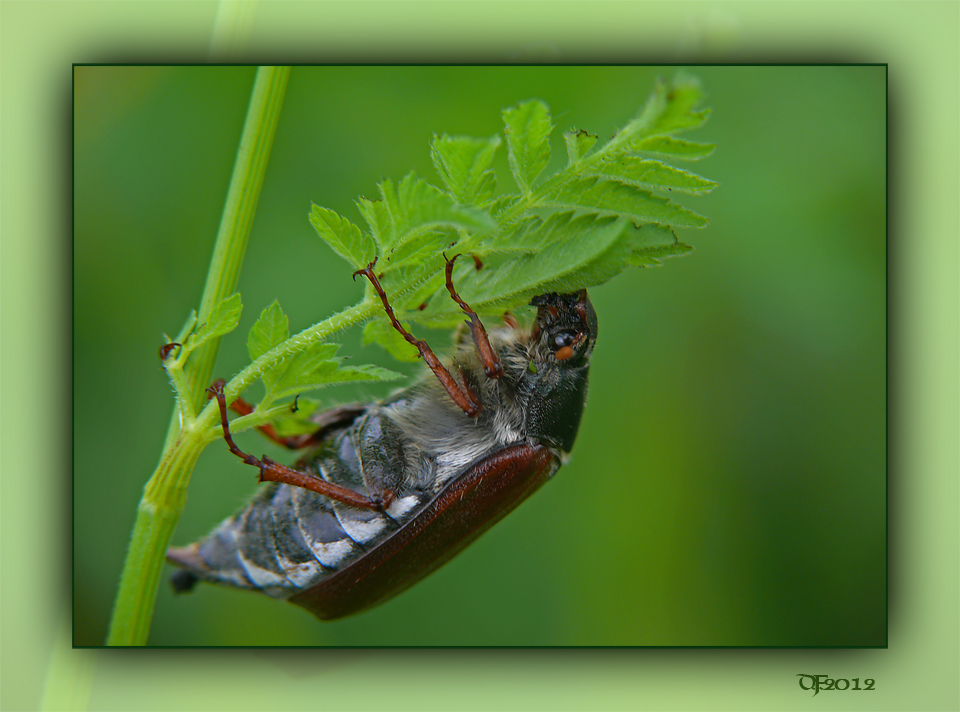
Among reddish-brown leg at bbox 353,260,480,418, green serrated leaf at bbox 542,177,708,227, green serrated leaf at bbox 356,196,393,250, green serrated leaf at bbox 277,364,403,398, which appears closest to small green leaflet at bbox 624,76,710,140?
green serrated leaf at bbox 542,177,708,227

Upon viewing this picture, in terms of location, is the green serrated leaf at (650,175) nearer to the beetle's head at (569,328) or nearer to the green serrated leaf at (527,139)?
the green serrated leaf at (527,139)

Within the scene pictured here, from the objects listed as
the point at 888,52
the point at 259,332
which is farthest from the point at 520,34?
the point at 259,332

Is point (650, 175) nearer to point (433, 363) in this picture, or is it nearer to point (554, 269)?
point (554, 269)

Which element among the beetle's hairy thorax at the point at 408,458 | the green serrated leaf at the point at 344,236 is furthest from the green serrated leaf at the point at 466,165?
the beetle's hairy thorax at the point at 408,458

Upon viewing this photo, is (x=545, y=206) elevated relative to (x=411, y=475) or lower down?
elevated

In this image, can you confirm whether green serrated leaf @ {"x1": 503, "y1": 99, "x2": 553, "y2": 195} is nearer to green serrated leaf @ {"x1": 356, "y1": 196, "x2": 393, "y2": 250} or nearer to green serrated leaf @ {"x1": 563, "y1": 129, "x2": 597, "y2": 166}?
green serrated leaf @ {"x1": 563, "y1": 129, "x2": 597, "y2": 166}

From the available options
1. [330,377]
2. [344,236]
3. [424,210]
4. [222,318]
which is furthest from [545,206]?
[222,318]

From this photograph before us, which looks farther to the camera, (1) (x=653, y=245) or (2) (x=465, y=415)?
(2) (x=465, y=415)
